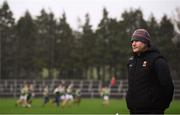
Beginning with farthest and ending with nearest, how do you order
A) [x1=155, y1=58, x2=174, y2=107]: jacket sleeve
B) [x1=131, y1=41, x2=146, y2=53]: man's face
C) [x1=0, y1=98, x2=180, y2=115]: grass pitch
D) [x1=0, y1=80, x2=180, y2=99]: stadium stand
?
[x1=0, y1=80, x2=180, y2=99]: stadium stand → [x1=0, y1=98, x2=180, y2=115]: grass pitch → [x1=131, y1=41, x2=146, y2=53]: man's face → [x1=155, y1=58, x2=174, y2=107]: jacket sleeve

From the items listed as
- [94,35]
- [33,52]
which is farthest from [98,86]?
[33,52]

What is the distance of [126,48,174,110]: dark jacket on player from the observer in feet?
15.9

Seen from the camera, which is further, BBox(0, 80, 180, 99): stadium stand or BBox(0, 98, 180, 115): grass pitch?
BBox(0, 80, 180, 99): stadium stand

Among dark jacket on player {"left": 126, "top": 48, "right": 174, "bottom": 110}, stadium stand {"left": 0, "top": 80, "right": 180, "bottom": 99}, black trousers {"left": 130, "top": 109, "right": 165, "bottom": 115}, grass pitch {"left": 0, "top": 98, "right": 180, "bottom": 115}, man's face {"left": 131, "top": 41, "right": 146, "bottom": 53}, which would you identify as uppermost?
stadium stand {"left": 0, "top": 80, "right": 180, "bottom": 99}

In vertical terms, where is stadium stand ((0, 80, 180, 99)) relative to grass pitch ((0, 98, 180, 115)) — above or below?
above

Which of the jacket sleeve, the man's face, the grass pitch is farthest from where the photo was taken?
the grass pitch

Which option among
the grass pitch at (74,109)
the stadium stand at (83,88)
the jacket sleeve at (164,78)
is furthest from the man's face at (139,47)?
the stadium stand at (83,88)

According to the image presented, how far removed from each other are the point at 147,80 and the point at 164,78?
0.18m

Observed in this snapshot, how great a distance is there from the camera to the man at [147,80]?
15.9ft

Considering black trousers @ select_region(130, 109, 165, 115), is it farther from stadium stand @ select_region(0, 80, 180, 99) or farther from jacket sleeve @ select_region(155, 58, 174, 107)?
stadium stand @ select_region(0, 80, 180, 99)

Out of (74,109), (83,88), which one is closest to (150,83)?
(74,109)

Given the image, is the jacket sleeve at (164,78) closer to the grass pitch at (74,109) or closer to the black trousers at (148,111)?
the black trousers at (148,111)

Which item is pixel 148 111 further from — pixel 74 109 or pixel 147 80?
pixel 74 109

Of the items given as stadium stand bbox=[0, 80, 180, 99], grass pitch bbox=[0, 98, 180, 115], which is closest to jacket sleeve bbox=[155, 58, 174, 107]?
grass pitch bbox=[0, 98, 180, 115]
